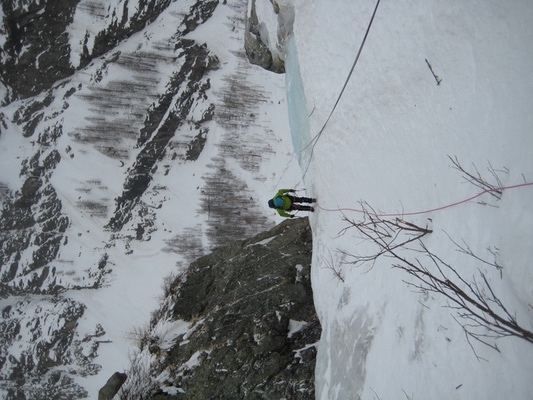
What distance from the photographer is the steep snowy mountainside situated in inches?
713

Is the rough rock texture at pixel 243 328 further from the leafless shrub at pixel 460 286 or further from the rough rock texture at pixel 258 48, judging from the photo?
the rough rock texture at pixel 258 48

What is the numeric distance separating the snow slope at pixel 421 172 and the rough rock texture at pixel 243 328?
0.89 m

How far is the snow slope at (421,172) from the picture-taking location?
A: 11.4 feet

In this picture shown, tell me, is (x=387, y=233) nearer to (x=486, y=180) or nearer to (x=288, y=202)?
(x=486, y=180)

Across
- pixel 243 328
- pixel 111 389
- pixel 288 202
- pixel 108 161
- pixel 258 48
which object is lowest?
pixel 108 161

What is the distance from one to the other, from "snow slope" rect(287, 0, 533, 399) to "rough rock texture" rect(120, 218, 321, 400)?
2.93ft

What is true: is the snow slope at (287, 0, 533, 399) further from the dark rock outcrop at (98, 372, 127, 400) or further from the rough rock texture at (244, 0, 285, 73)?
the dark rock outcrop at (98, 372, 127, 400)

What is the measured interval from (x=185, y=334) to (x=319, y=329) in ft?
8.66

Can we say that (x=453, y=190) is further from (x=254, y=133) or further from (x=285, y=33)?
(x=254, y=133)

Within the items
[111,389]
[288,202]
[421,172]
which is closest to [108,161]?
[111,389]

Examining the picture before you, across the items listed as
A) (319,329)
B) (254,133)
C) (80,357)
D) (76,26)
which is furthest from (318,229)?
(76,26)

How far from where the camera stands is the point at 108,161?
19.3 metres

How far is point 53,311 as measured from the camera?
19.2 m

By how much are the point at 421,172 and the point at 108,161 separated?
17154 millimetres
